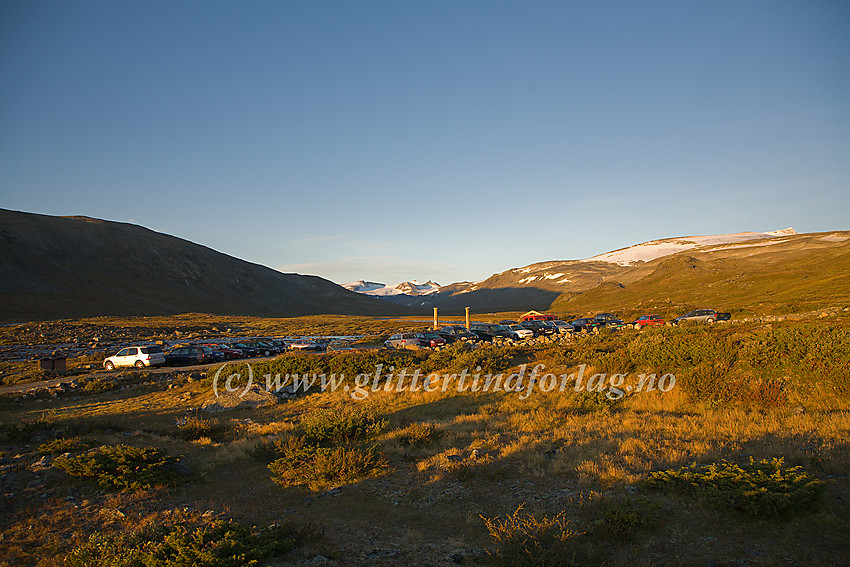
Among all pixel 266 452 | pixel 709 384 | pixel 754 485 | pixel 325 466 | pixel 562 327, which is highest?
pixel 754 485

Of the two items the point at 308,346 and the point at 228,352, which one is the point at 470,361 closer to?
the point at 308,346

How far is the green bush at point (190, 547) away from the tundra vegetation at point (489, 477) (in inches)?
1.0

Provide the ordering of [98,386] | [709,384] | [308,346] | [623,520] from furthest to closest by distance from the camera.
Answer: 1. [308,346]
2. [98,386]
3. [709,384]
4. [623,520]

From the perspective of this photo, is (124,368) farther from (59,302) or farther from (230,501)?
(59,302)

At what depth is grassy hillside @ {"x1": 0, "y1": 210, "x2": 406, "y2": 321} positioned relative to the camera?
8919cm

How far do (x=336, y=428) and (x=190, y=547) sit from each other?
206 inches

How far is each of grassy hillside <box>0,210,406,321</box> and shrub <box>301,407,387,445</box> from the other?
273ft

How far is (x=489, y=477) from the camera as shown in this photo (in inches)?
292

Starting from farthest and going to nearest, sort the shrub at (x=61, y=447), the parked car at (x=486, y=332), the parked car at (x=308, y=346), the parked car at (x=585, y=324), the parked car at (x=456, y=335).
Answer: the parked car at (x=585, y=324), the parked car at (x=486, y=332), the parked car at (x=456, y=335), the parked car at (x=308, y=346), the shrub at (x=61, y=447)

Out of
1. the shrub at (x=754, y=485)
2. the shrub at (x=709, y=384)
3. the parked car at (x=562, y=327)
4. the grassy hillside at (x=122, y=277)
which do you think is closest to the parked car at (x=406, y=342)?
the parked car at (x=562, y=327)

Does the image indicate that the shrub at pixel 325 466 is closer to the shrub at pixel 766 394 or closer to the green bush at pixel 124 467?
the green bush at pixel 124 467

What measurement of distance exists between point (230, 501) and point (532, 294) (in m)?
186

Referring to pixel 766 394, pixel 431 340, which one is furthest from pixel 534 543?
pixel 431 340

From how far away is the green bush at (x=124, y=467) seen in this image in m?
7.59
